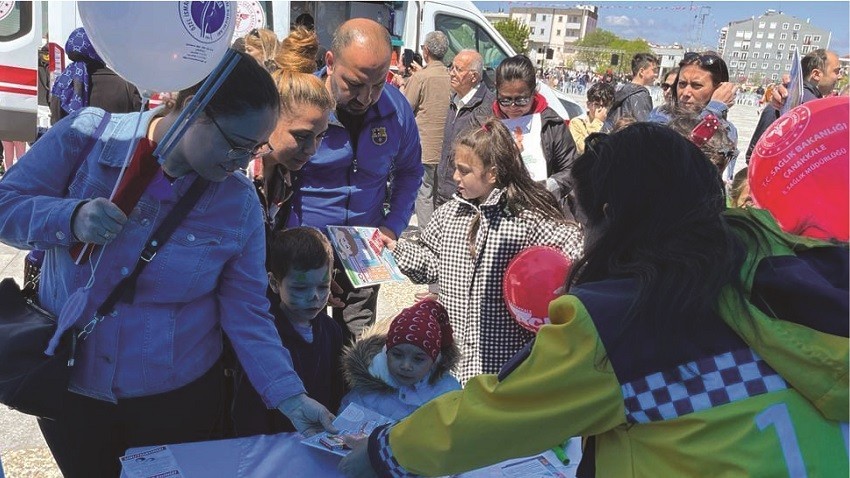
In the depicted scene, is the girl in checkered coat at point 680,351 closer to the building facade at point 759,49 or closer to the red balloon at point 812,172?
the red balloon at point 812,172

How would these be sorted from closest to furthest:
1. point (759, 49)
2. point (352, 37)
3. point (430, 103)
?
1. point (352, 37)
2. point (430, 103)
3. point (759, 49)

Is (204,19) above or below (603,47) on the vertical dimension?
above

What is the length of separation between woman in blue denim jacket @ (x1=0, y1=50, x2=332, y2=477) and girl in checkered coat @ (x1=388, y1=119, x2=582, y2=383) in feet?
3.86

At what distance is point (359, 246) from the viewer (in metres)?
2.82

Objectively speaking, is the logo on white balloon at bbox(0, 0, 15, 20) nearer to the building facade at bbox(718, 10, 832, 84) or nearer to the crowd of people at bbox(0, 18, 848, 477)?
the crowd of people at bbox(0, 18, 848, 477)

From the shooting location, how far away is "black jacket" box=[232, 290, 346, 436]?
210 centimetres

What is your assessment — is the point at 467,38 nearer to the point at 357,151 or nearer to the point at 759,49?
the point at 357,151

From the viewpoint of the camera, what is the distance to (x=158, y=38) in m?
1.60

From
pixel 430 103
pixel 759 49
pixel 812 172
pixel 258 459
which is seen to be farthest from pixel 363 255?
pixel 759 49

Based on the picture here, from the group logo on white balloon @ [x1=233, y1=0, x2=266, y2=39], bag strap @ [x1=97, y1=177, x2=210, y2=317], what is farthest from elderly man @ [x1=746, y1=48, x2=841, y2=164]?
bag strap @ [x1=97, y1=177, x2=210, y2=317]

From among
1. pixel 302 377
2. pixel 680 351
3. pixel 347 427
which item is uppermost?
pixel 680 351

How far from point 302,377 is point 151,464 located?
0.68m

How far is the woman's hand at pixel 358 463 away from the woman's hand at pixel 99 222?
734 mm

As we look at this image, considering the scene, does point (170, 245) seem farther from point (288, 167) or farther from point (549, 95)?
point (549, 95)
